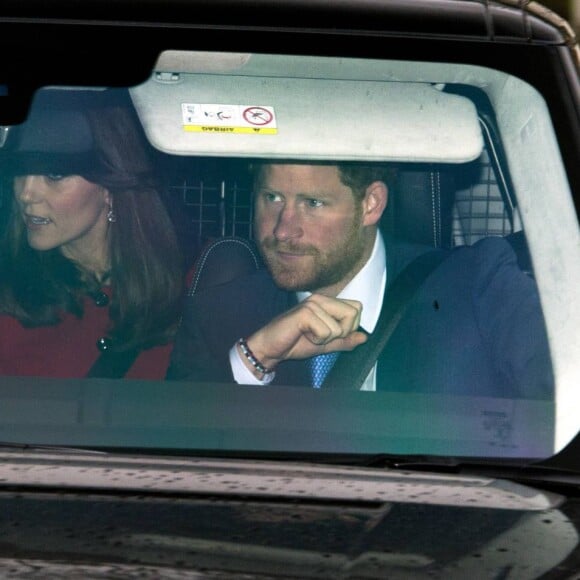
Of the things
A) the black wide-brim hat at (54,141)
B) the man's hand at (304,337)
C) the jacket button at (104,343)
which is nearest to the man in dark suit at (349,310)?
the man's hand at (304,337)

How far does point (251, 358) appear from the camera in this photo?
257cm

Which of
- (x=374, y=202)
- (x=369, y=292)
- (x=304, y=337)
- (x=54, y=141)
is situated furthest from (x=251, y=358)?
(x=54, y=141)

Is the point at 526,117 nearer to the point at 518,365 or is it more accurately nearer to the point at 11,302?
the point at 518,365

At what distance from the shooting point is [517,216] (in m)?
2.64

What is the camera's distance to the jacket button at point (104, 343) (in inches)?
102

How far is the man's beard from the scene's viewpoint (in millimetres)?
2602

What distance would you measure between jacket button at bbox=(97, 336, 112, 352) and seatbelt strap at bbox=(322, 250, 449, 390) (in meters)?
0.35

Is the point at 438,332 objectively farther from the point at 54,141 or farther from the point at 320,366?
the point at 54,141

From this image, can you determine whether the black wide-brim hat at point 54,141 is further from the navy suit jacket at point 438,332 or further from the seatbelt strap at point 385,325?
the seatbelt strap at point 385,325

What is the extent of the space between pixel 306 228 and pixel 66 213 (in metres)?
0.39

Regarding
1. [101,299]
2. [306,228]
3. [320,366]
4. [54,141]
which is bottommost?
[320,366]

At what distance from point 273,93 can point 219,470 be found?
2.06 ft

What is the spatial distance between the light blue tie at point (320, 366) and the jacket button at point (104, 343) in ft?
1.08

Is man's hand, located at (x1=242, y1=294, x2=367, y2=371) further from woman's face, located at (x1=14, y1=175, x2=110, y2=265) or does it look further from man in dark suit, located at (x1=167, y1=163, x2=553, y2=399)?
woman's face, located at (x1=14, y1=175, x2=110, y2=265)
